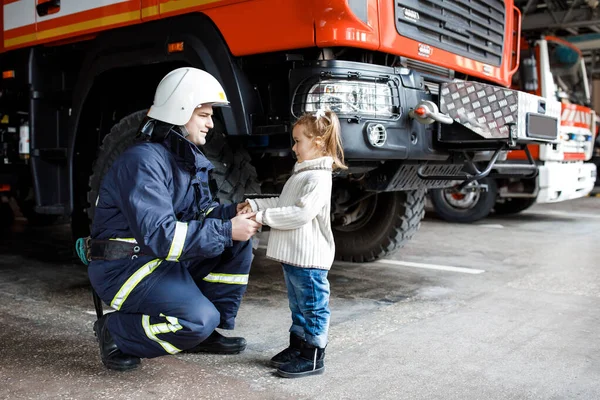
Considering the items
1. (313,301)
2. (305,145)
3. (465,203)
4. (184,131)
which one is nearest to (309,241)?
(313,301)

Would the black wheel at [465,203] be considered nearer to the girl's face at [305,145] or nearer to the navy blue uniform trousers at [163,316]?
the girl's face at [305,145]

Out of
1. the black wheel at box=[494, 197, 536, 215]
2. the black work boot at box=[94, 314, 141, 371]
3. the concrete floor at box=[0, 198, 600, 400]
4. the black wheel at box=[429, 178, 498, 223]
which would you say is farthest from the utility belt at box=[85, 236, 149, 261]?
the black wheel at box=[494, 197, 536, 215]

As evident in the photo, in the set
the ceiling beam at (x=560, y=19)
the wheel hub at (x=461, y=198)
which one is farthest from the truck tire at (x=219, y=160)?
the ceiling beam at (x=560, y=19)

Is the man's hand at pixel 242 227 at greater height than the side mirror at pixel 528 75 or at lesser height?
lesser

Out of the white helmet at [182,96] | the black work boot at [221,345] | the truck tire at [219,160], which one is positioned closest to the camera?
the white helmet at [182,96]

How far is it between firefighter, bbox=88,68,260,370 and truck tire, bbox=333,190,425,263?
235cm

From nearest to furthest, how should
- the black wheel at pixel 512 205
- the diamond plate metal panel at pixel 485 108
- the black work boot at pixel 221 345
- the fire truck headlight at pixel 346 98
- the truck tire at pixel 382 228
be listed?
the black work boot at pixel 221 345 → the fire truck headlight at pixel 346 98 → the diamond plate metal panel at pixel 485 108 → the truck tire at pixel 382 228 → the black wheel at pixel 512 205

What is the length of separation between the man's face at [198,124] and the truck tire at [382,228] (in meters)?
2.46

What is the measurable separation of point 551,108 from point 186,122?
265 cm

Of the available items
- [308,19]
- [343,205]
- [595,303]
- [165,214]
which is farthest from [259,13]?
[595,303]

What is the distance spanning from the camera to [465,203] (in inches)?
330

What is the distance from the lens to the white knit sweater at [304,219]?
2.68 m

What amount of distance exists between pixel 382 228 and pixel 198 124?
8.59 ft

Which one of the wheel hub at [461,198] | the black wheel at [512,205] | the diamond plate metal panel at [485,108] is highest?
the diamond plate metal panel at [485,108]
